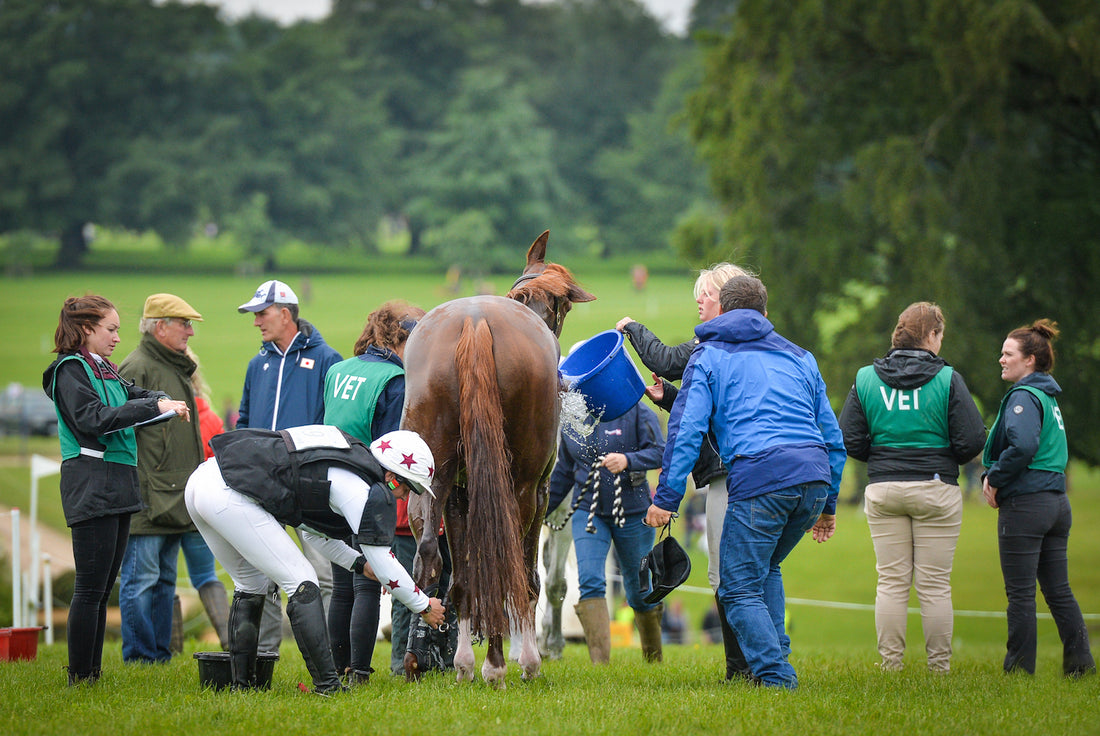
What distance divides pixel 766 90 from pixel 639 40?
6458 centimetres

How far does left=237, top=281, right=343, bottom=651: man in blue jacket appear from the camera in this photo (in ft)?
→ 21.3

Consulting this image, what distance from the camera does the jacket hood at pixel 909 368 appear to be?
589 centimetres

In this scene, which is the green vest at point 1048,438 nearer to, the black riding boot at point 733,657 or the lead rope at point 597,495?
the black riding boot at point 733,657

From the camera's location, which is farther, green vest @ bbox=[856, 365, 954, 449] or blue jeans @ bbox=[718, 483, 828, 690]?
green vest @ bbox=[856, 365, 954, 449]

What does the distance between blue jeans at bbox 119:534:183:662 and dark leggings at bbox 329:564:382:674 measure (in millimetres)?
1469

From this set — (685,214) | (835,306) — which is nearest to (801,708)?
(835,306)

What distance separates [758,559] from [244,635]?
247 centimetres

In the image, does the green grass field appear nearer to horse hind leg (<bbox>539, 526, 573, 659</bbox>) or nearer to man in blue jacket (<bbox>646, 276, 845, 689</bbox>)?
horse hind leg (<bbox>539, 526, 573, 659</bbox>)

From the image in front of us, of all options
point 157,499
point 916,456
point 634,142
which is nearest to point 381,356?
point 157,499

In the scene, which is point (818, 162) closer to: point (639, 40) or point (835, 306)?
point (835, 306)

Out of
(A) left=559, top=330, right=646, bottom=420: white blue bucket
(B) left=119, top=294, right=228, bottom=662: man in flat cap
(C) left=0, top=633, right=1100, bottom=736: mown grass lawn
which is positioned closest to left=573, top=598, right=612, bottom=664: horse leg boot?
(C) left=0, top=633, right=1100, bottom=736: mown grass lawn

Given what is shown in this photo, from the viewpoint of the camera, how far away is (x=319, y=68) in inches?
2576

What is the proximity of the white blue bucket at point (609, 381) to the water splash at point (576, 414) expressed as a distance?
0.10 feet

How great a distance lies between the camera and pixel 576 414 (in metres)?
6.03
